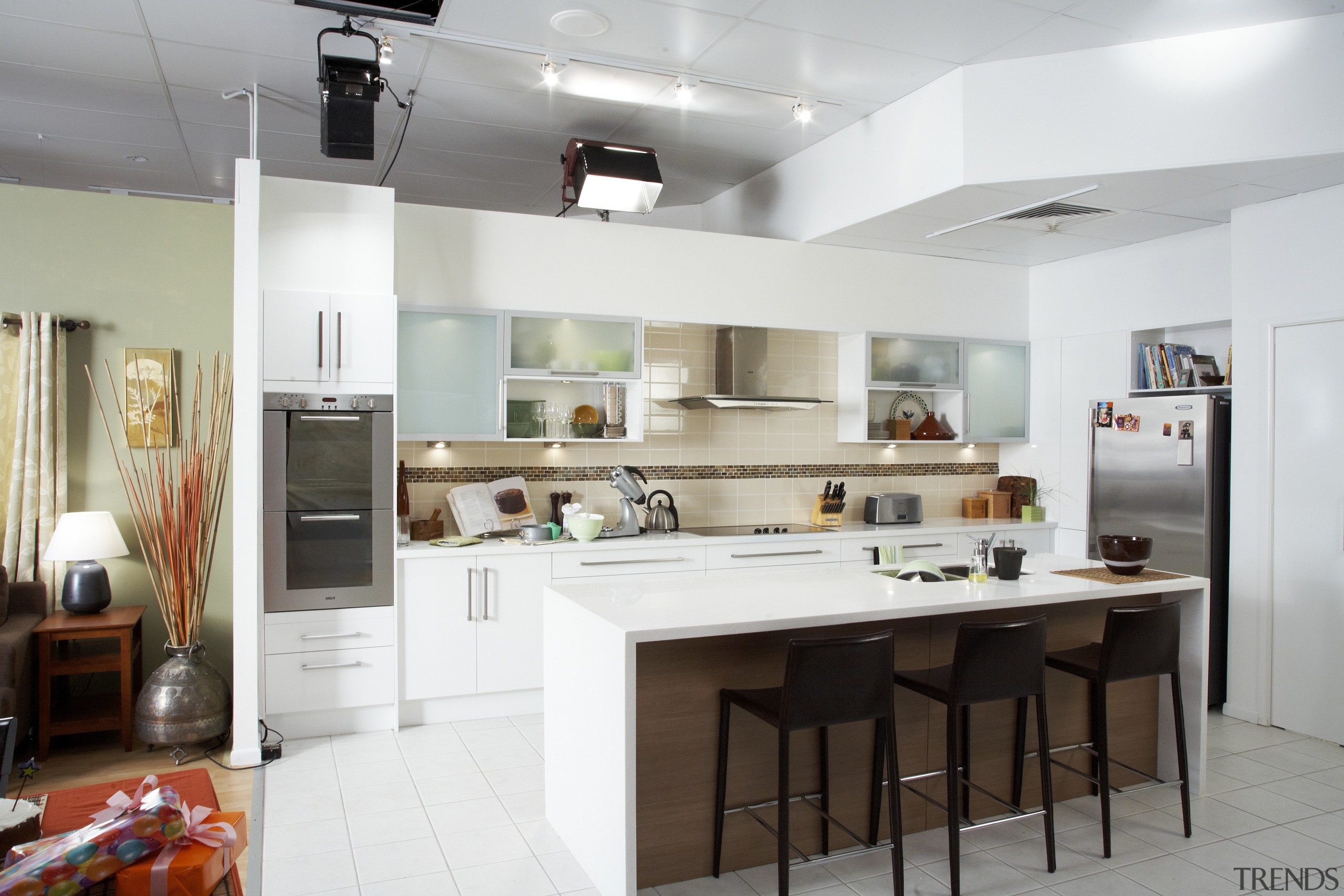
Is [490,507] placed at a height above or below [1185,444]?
below

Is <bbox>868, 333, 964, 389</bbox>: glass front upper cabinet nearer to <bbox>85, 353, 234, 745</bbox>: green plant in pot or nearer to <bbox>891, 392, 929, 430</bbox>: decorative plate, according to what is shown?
<bbox>891, 392, 929, 430</bbox>: decorative plate

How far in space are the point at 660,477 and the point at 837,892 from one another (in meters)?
3.00

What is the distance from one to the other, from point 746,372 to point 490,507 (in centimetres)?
170

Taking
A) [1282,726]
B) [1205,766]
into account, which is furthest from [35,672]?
[1282,726]

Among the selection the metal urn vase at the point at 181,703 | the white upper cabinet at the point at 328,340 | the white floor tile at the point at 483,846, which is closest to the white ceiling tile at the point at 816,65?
the white upper cabinet at the point at 328,340

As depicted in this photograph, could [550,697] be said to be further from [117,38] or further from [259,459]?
[117,38]

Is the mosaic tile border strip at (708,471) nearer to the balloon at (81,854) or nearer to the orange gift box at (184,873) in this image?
the orange gift box at (184,873)

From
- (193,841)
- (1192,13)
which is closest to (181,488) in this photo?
(193,841)

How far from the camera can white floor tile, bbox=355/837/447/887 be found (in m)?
2.93

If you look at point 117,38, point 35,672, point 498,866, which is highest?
point 117,38

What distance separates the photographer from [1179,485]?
484 centimetres

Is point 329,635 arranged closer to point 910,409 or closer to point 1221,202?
point 910,409

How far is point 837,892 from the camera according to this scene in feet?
9.24

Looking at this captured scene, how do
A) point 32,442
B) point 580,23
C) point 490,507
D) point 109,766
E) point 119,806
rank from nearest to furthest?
point 119,806
point 580,23
point 109,766
point 32,442
point 490,507
